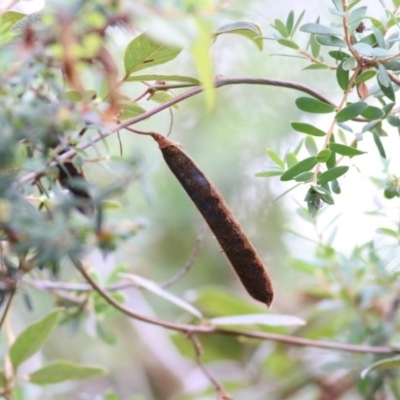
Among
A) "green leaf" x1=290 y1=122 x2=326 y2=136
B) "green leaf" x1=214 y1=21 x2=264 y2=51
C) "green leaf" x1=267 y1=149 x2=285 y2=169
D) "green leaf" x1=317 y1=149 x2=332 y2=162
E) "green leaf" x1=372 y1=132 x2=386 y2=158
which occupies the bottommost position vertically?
"green leaf" x1=372 y1=132 x2=386 y2=158

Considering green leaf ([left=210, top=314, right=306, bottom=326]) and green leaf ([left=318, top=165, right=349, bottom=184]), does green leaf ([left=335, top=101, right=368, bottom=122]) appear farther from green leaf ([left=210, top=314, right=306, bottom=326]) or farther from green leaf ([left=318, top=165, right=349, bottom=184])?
green leaf ([left=210, top=314, right=306, bottom=326])

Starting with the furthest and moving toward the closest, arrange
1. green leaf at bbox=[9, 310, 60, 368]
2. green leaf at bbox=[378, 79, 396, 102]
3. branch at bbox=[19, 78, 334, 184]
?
green leaf at bbox=[9, 310, 60, 368]
green leaf at bbox=[378, 79, 396, 102]
branch at bbox=[19, 78, 334, 184]

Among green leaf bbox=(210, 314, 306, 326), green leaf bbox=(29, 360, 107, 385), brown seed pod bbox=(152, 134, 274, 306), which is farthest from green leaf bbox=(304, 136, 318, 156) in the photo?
green leaf bbox=(29, 360, 107, 385)

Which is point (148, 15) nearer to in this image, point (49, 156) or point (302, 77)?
point (49, 156)

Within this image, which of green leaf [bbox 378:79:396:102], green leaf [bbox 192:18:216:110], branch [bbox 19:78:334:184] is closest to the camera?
green leaf [bbox 192:18:216:110]

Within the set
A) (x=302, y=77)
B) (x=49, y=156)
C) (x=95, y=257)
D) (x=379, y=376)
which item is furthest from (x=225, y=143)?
(x=49, y=156)
